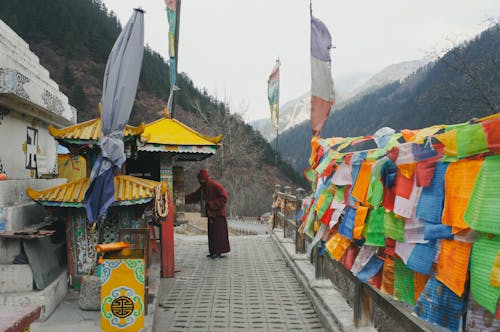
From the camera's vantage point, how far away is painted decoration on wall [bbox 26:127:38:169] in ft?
22.4

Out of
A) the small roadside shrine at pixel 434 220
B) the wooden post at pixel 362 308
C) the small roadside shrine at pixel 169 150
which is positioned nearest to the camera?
the small roadside shrine at pixel 434 220

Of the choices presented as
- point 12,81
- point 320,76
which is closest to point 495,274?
point 320,76

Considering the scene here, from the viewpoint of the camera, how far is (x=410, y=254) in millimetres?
2988

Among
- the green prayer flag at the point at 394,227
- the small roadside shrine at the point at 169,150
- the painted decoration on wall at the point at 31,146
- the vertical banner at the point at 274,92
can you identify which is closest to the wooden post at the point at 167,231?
the small roadside shrine at the point at 169,150

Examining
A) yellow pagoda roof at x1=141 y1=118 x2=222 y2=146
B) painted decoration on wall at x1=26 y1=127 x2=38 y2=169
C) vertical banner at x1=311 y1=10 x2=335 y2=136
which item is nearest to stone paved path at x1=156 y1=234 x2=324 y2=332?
yellow pagoda roof at x1=141 y1=118 x2=222 y2=146

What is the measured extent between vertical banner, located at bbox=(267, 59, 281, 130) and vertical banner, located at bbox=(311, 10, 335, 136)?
947cm

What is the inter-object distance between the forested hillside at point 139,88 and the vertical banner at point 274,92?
12835 mm

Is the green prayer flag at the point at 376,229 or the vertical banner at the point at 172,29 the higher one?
the vertical banner at the point at 172,29

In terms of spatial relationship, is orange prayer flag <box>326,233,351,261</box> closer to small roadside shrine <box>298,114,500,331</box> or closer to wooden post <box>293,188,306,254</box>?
small roadside shrine <box>298,114,500,331</box>

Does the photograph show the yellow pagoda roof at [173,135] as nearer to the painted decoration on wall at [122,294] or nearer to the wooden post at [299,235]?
the wooden post at [299,235]

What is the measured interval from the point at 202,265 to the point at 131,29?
17.3 feet

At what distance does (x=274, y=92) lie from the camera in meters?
16.0

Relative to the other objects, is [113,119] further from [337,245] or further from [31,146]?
[337,245]

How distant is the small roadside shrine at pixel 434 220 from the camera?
2202 millimetres
